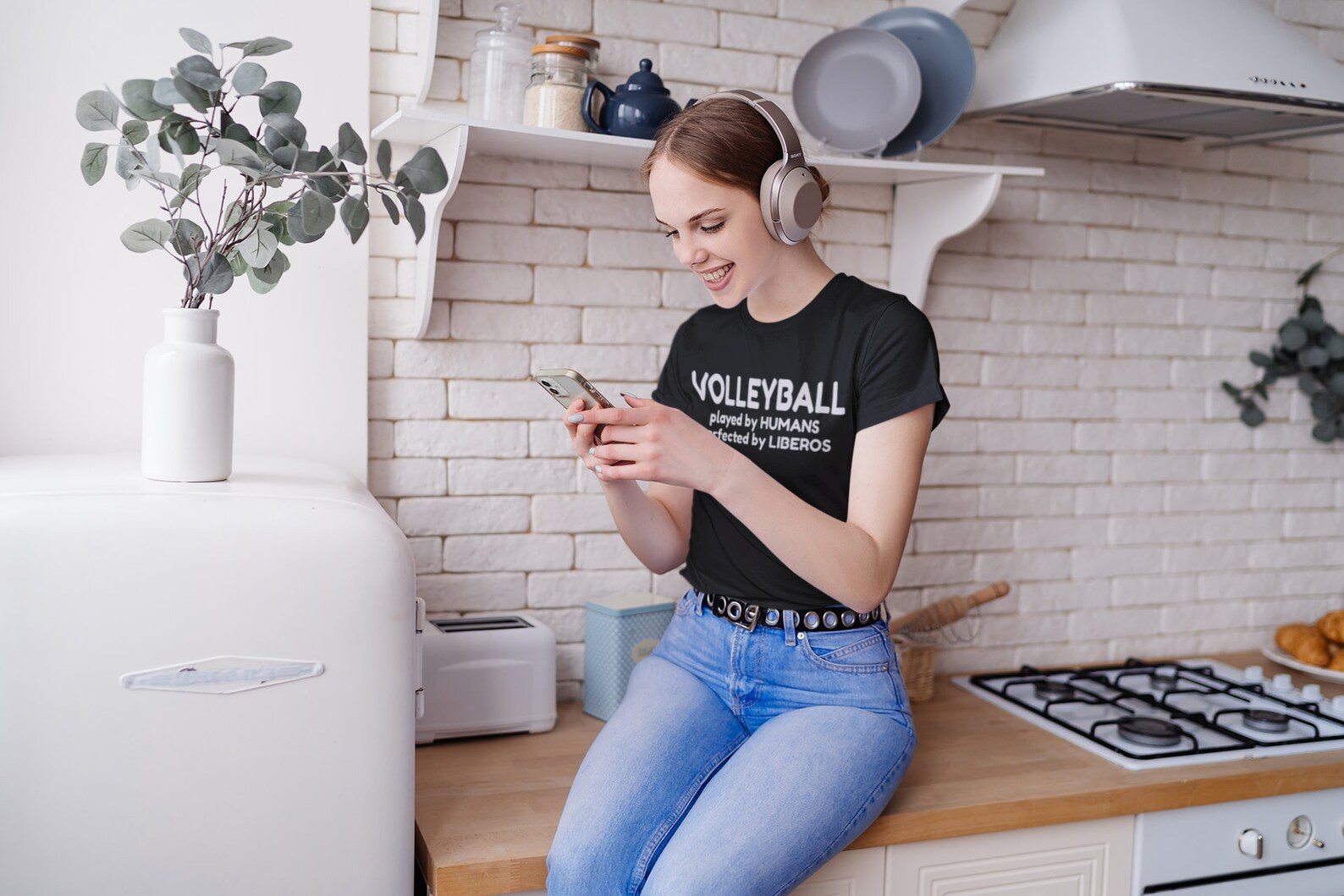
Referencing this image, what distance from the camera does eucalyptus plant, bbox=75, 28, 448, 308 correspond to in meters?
1.41

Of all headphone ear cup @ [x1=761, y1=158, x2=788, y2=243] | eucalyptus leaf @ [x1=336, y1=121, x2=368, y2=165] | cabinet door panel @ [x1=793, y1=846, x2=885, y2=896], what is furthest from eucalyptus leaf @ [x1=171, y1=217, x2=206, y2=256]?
cabinet door panel @ [x1=793, y1=846, x2=885, y2=896]

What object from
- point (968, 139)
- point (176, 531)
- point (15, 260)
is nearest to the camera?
point (176, 531)

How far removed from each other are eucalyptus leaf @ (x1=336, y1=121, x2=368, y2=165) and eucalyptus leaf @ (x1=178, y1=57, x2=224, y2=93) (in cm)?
16

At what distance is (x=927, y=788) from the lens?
5.47 ft

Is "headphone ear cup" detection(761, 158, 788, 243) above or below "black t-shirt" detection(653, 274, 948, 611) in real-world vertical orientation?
above

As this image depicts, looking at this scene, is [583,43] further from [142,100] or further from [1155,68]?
[1155,68]

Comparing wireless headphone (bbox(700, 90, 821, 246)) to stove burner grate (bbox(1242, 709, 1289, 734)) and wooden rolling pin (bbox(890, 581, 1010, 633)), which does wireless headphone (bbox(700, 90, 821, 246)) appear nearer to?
wooden rolling pin (bbox(890, 581, 1010, 633))

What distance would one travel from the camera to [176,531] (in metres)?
1.23

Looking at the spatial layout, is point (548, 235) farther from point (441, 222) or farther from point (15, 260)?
point (15, 260)

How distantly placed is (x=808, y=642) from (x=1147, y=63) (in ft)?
3.54

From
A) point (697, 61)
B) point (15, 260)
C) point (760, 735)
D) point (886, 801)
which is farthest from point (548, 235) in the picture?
point (886, 801)

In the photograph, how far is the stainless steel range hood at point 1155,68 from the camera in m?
1.84

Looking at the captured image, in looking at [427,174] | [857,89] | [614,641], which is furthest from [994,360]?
[427,174]

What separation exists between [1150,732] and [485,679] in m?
1.07
